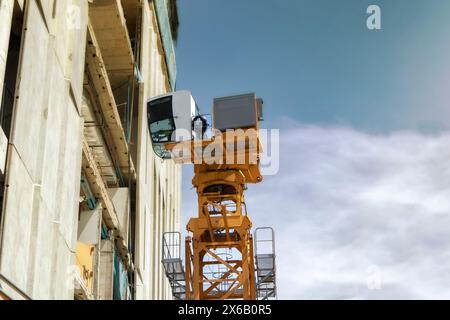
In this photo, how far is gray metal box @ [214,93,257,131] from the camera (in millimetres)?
19000

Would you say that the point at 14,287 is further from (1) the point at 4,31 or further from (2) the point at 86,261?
(2) the point at 86,261

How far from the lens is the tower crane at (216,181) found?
18969 millimetres

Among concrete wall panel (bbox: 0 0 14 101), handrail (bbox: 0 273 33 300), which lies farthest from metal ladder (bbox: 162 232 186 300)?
concrete wall panel (bbox: 0 0 14 101)

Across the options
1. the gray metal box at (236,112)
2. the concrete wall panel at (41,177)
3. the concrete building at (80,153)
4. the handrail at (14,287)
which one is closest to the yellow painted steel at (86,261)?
the concrete building at (80,153)

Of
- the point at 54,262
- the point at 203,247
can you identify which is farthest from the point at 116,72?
the point at 54,262

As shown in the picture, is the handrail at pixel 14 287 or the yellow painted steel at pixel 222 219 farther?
the yellow painted steel at pixel 222 219

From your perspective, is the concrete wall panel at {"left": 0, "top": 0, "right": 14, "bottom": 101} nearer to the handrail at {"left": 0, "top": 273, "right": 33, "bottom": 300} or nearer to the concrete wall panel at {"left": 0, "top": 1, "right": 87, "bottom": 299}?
the concrete wall panel at {"left": 0, "top": 1, "right": 87, "bottom": 299}

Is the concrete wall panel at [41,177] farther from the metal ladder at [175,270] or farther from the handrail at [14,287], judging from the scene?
the metal ladder at [175,270]

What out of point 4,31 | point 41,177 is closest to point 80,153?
point 41,177

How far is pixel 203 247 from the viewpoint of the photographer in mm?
19453

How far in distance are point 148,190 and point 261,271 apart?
30.6ft

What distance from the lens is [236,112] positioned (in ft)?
63.0

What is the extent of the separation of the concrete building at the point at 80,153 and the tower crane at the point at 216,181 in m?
2.40
